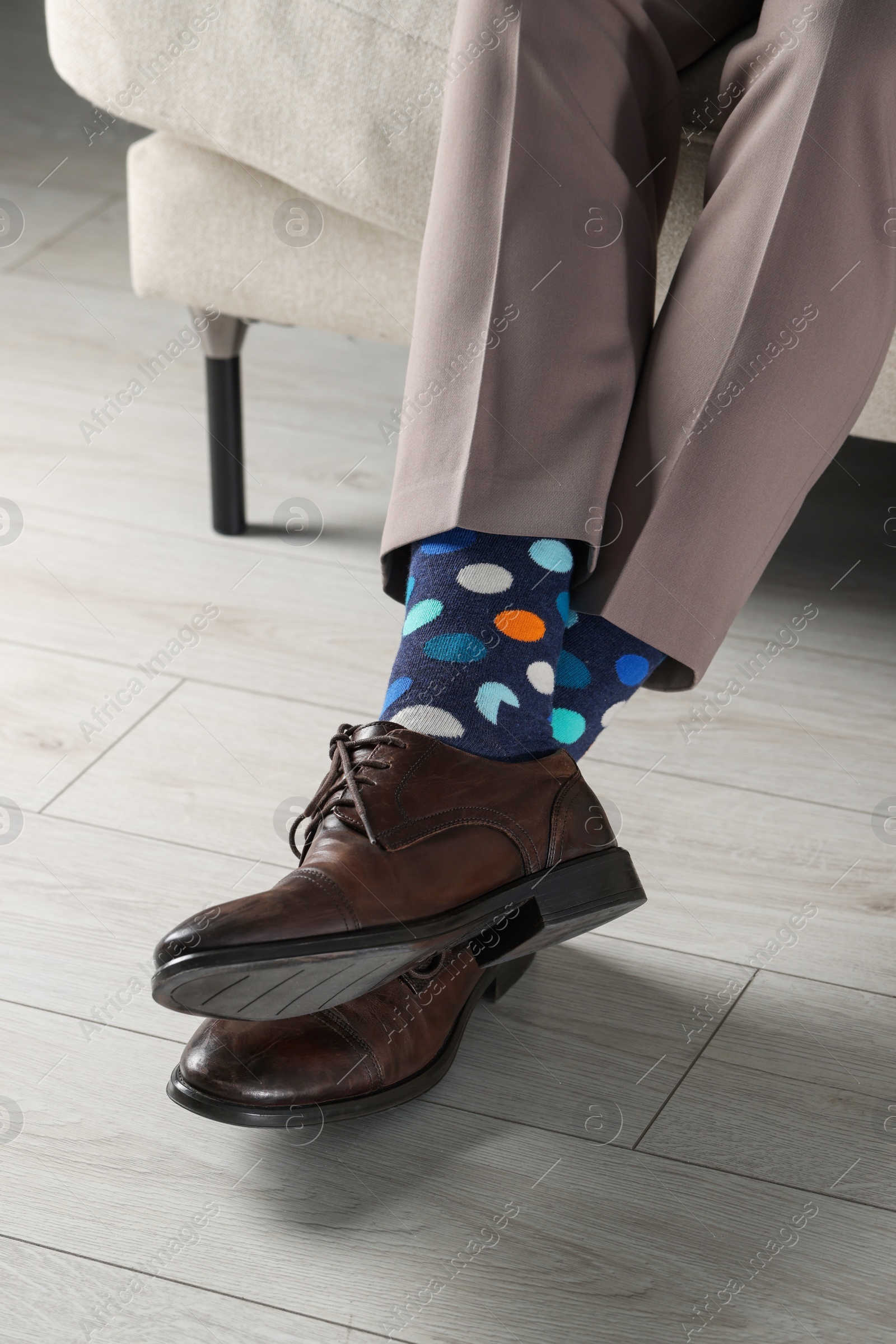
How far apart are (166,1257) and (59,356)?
3.80 ft

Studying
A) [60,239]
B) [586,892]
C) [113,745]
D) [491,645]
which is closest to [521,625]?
[491,645]

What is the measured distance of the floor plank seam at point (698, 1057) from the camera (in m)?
0.62

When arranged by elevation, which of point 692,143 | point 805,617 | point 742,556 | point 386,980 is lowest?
point 805,617

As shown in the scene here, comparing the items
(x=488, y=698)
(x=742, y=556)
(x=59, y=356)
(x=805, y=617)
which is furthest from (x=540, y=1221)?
(x=59, y=356)

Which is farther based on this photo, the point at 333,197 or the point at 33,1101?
the point at 333,197

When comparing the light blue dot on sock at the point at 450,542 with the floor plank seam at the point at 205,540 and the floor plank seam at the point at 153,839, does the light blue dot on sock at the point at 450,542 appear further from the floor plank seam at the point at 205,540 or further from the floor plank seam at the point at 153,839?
the floor plank seam at the point at 205,540

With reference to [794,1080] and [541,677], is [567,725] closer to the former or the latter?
[541,677]

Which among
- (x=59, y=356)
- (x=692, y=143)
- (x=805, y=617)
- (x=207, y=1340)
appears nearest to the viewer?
(x=207, y=1340)

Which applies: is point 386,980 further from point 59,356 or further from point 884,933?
point 59,356

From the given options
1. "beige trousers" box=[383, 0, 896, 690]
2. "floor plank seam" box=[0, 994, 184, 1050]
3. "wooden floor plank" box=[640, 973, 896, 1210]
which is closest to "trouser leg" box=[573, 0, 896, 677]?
"beige trousers" box=[383, 0, 896, 690]

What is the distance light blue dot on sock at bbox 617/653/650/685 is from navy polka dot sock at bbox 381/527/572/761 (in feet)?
0.14

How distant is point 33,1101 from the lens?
621 millimetres

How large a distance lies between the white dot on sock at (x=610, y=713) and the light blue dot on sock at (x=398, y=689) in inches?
5.0

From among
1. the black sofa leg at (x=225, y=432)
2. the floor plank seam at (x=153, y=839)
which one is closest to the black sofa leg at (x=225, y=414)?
the black sofa leg at (x=225, y=432)
